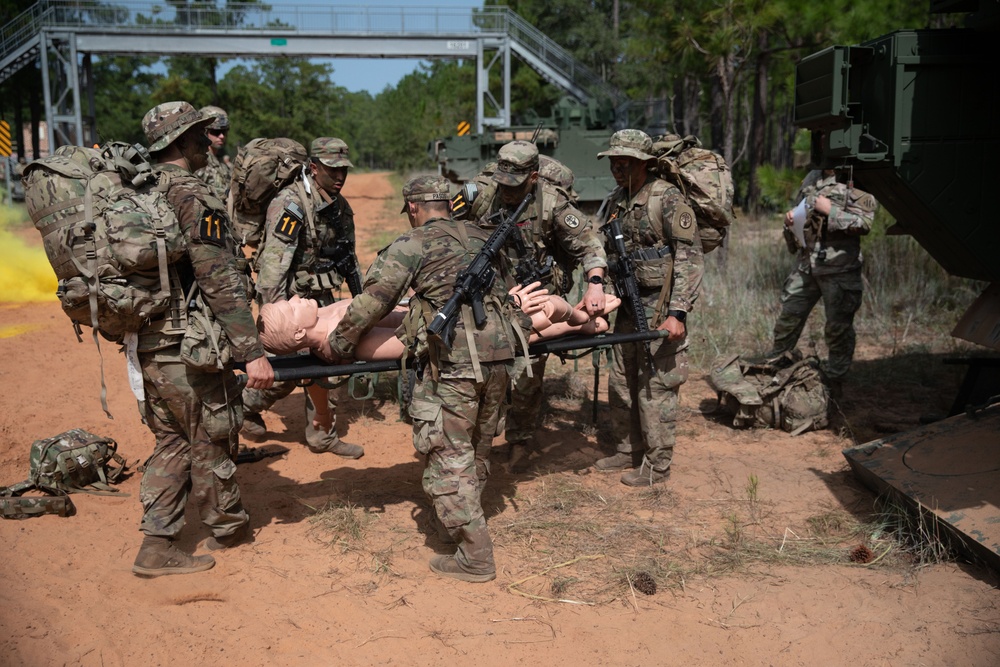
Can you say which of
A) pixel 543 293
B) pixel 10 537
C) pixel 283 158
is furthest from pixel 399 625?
pixel 283 158

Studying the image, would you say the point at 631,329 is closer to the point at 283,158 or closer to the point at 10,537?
the point at 283,158

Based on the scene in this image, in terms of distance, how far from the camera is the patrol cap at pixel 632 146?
513 cm

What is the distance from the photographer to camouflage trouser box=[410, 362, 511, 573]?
13.4ft

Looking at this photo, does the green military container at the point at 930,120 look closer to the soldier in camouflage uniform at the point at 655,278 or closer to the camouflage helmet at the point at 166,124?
the soldier in camouflage uniform at the point at 655,278

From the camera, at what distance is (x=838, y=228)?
6.58 metres

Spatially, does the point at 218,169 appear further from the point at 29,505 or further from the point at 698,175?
the point at 698,175

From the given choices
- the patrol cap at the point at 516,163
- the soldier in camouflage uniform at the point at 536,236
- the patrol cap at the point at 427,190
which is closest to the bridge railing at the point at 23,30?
the soldier in camouflage uniform at the point at 536,236

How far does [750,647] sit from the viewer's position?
143 inches

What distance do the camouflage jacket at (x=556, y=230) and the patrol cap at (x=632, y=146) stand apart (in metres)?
0.47

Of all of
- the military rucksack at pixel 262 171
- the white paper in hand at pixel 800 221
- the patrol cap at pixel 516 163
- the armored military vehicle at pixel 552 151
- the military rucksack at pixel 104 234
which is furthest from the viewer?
the armored military vehicle at pixel 552 151

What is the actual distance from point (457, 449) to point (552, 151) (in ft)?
49.2

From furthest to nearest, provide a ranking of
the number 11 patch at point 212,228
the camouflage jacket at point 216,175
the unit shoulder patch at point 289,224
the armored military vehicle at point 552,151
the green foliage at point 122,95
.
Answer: the green foliage at point 122,95
the armored military vehicle at point 552,151
the camouflage jacket at point 216,175
the unit shoulder patch at point 289,224
the number 11 patch at point 212,228

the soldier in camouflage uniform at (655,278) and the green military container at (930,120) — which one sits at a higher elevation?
the green military container at (930,120)

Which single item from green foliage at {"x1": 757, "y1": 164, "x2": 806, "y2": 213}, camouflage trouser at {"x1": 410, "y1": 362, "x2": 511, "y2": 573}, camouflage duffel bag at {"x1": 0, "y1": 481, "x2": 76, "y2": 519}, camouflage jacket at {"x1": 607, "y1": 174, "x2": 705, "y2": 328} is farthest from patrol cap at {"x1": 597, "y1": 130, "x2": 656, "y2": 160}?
green foliage at {"x1": 757, "y1": 164, "x2": 806, "y2": 213}
